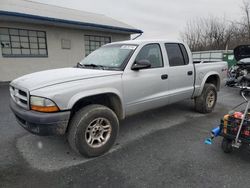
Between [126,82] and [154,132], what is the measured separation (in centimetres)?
138

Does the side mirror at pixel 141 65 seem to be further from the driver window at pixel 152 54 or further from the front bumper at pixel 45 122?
the front bumper at pixel 45 122

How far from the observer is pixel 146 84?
366 cm

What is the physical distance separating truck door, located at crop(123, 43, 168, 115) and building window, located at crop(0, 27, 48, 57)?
8.98m

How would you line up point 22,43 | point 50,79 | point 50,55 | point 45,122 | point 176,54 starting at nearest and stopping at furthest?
point 45,122 → point 50,79 → point 176,54 → point 22,43 → point 50,55

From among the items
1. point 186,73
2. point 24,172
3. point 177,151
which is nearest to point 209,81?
point 186,73

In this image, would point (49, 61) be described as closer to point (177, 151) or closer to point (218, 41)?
point (177, 151)

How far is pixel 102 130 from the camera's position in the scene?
3.18 meters

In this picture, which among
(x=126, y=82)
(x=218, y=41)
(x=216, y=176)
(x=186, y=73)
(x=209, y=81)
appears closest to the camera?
(x=216, y=176)

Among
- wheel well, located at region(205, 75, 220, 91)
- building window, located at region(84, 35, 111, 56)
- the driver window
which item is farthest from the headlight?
building window, located at region(84, 35, 111, 56)

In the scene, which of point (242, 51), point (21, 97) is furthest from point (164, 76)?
point (242, 51)

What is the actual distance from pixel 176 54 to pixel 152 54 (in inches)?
30.6

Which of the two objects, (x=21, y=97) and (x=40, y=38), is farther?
(x=40, y=38)

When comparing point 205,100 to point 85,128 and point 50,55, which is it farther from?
point 50,55

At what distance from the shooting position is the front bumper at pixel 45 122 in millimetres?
2586
